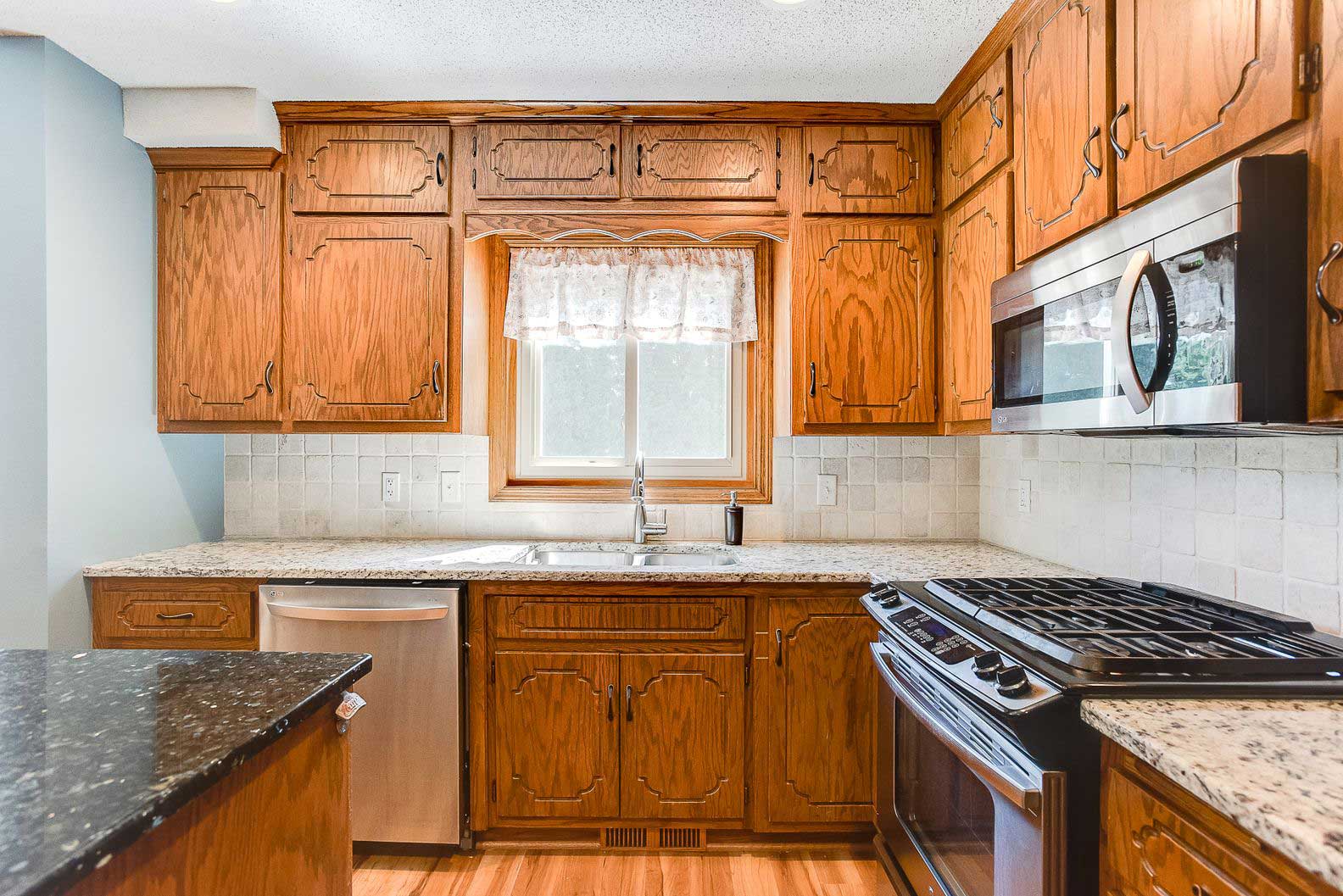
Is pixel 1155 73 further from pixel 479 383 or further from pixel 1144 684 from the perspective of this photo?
pixel 479 383

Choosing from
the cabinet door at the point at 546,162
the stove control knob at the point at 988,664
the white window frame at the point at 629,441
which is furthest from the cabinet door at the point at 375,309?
the stove control knob at the point at 988,664

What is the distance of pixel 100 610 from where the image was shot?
6.97 feet

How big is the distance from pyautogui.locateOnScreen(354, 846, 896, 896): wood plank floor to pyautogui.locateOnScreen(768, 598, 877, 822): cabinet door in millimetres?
162

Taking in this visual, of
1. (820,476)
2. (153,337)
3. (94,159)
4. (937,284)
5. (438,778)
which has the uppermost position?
(94,159)

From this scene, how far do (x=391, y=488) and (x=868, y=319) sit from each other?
73.3 inches

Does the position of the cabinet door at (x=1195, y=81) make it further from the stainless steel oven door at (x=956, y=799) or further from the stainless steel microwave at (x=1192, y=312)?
A: the stainless steel oven door at (x=956, y=799)

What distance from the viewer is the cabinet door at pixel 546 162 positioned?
2.37m

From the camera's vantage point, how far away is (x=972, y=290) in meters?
2.11

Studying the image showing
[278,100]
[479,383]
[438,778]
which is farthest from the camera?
[479,383]

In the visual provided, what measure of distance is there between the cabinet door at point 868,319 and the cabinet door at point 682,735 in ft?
3.04

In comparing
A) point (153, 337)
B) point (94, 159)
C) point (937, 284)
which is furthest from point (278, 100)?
point (937, 284)

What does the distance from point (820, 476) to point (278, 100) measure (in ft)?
7.53

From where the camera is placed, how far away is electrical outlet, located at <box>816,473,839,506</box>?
2.70m

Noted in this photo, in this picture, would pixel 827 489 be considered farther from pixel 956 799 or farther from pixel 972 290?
pixel 956 799
